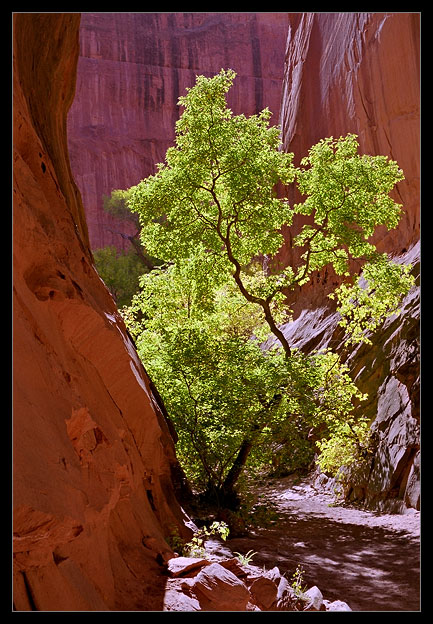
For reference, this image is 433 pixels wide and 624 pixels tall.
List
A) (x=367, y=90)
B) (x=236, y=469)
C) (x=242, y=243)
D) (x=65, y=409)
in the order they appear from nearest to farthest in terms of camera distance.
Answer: (x=65, y=409), (x=236, y=469), (x=242, y=243), (x=367, y=90)

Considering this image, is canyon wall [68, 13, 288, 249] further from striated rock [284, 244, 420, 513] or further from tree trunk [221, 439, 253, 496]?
tree trunk [221, 439, 253, 496]

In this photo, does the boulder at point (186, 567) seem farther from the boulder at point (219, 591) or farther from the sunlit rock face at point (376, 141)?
the sunlit rock face at point (376, 141)

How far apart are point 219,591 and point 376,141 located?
16262mm

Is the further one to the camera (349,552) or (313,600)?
(349,552)

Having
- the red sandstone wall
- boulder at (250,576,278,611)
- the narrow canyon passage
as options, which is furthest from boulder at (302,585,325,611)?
the red sandstone wall

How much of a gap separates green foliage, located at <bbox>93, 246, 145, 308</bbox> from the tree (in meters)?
17.4

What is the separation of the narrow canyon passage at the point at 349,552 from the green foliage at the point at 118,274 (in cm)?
1938

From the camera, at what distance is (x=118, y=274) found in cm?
3167

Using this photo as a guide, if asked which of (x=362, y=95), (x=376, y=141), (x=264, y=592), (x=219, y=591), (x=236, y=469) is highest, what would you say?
(x=362, y=95)

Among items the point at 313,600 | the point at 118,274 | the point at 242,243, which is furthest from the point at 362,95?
the point at 313,600

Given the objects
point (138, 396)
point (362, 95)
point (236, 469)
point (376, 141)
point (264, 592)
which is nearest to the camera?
point (264, 592)

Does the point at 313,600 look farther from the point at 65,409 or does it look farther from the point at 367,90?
the point at 367,90
